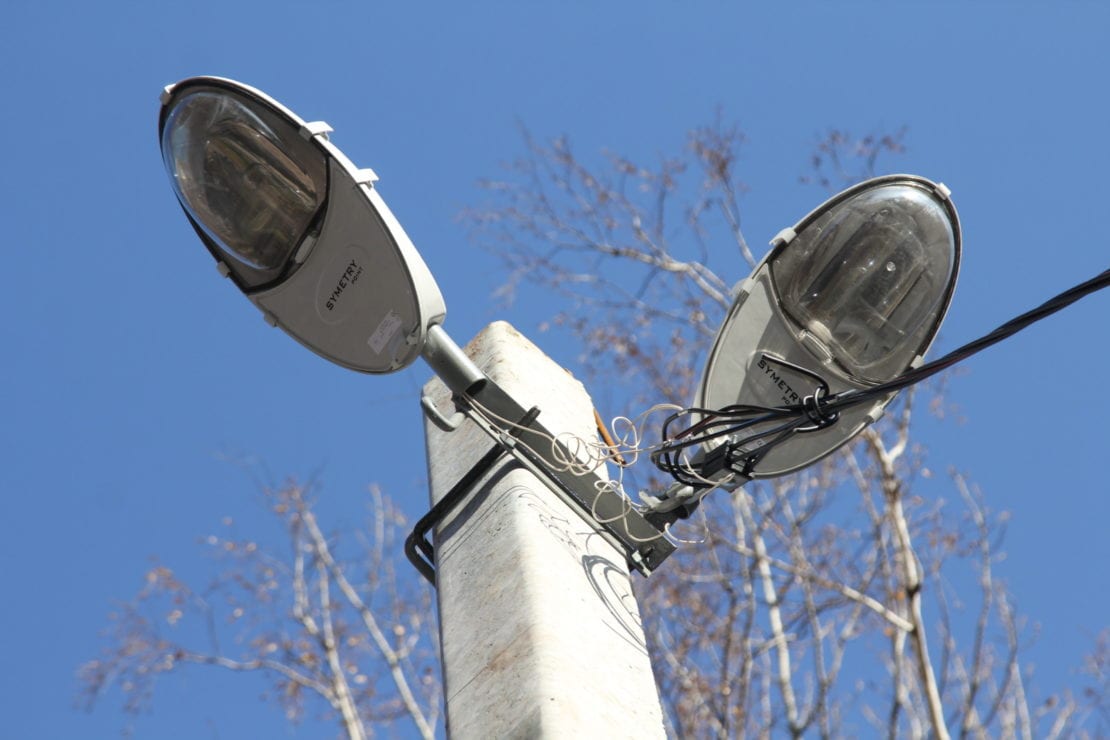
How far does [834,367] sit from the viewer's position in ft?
10.1

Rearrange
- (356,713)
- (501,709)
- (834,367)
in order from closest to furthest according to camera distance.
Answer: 1. (501,709)
2. (834,367)
3. (356,713)

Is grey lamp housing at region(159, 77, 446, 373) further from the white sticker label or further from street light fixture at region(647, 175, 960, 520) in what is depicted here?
street light fixture at region(647, 175, 960, 520)

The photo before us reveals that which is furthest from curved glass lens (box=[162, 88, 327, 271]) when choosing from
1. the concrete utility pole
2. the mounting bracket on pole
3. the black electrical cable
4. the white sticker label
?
the black electrical cable

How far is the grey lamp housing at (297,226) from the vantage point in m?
3.01

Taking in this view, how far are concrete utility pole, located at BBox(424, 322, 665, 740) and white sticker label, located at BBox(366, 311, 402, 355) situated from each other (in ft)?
1.26

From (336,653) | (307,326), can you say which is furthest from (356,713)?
(307,326)

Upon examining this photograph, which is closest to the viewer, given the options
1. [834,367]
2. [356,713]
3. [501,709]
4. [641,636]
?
[501,709]

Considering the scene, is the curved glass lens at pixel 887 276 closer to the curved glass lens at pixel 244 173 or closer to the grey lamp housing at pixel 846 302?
the grey lamp housing at pixel 846 302

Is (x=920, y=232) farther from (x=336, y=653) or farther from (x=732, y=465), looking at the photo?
(x=336, y=653)

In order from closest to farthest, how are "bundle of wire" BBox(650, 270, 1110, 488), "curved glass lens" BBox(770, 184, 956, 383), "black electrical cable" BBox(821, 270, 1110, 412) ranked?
"black electrical cable" BBox(821, 270, 1110, 412)
"bundle of wire" BBox(650, 270, 1110, 488)
"curved glass lens" BBox(770, 184, 956, 383)

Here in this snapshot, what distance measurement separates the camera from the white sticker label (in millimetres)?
3049

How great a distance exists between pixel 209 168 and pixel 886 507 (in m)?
6.37

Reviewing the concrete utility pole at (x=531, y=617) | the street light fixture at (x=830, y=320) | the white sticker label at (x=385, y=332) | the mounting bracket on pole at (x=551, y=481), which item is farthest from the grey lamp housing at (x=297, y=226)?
the street light fixture at (x=830, y=320)


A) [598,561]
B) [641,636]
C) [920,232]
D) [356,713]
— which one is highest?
[356,713]
